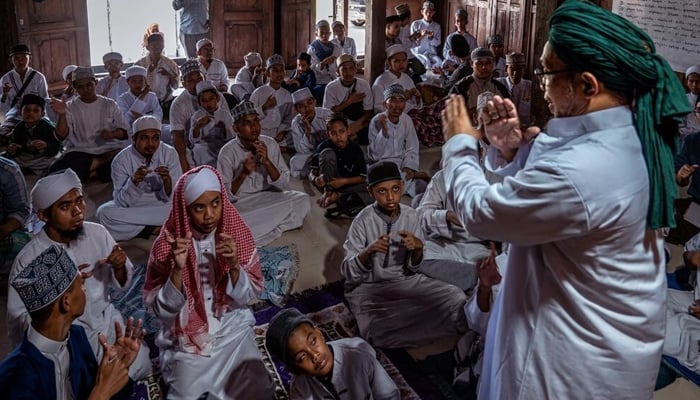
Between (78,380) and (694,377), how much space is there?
10.2 feet

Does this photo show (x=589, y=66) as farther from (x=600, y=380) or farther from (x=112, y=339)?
(x=112, y=339)

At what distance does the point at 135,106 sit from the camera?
24.3 ft

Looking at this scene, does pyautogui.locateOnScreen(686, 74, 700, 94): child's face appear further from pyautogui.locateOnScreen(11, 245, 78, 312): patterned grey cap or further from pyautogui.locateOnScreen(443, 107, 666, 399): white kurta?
pyautogui.locateOnScreen(11, 245, 78, 312): patterned grey cap

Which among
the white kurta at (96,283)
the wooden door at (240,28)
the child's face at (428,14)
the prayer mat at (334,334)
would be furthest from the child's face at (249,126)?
the child's face at (428,14)

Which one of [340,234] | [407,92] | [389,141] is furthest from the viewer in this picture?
[407,92]

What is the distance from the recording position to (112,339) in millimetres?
3625

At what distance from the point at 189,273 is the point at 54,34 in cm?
781

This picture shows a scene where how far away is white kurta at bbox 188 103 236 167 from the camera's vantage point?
6723 mm

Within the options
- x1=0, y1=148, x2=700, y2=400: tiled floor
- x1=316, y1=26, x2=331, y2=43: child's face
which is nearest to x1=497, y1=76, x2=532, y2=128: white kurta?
x1=316, y1=26, x2=331, y2=43: child's face

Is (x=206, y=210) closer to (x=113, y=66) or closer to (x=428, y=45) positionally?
(x=113, y=66)

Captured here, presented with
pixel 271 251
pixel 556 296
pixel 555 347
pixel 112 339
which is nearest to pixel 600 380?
pixel 555 347

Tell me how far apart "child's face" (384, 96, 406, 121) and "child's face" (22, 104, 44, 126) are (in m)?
3.41

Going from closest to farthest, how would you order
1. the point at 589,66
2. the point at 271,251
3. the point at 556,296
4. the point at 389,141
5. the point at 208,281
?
the point at 589,66 < the point at 556,296 < the point at 208,281 < the point at 271,251 < the point at 389,141

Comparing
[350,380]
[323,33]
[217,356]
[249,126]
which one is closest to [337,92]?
[249,126]
